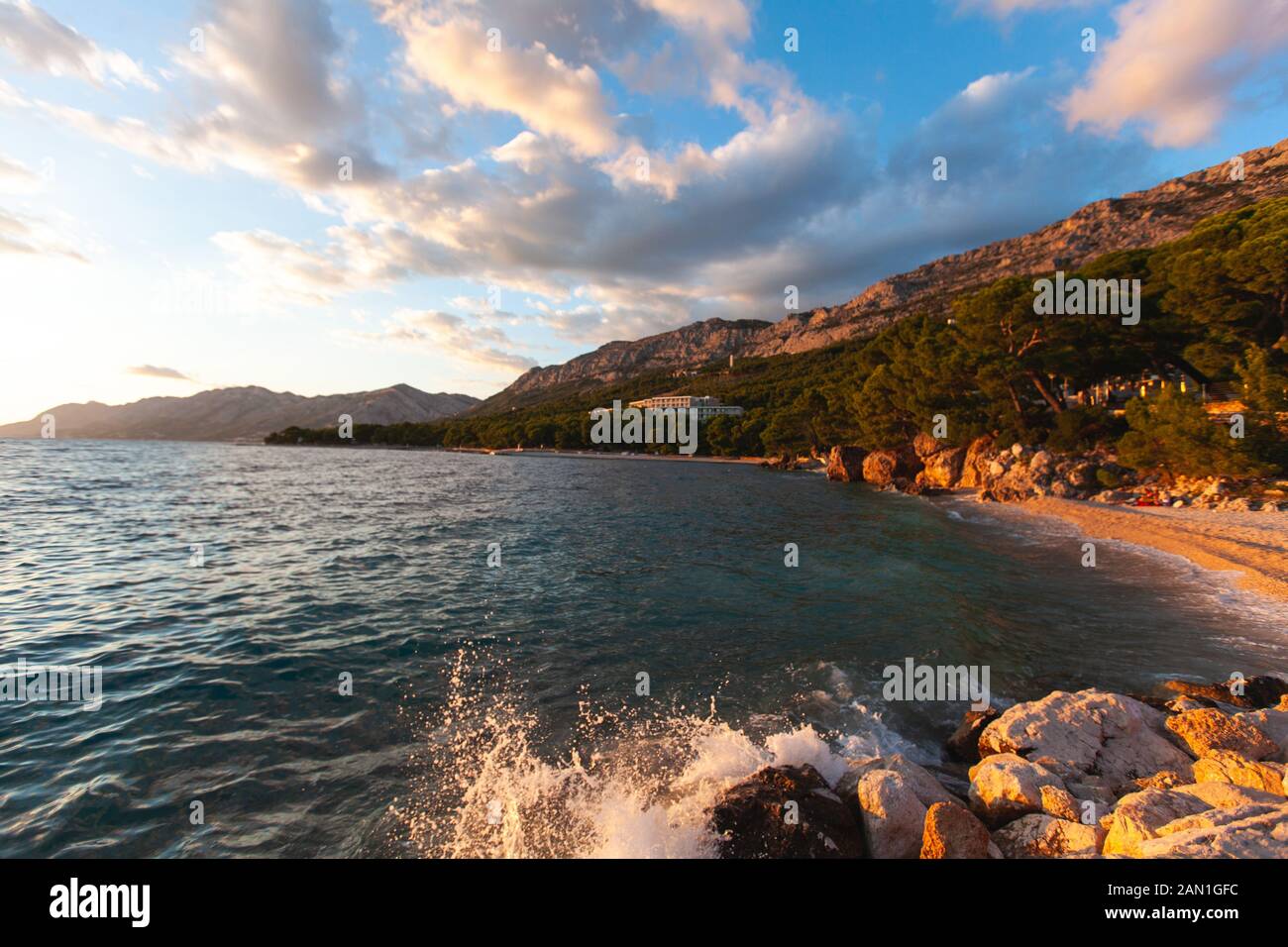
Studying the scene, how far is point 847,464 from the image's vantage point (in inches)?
3095

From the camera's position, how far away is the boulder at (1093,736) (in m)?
8.55

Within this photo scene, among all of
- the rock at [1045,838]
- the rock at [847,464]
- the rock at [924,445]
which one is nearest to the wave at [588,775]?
the rock at [1045,838]

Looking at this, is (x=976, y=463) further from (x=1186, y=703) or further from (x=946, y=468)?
(x=1186, y=703)

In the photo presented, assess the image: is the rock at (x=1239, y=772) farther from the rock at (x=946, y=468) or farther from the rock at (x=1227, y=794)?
the rock at (x=946, y=468)

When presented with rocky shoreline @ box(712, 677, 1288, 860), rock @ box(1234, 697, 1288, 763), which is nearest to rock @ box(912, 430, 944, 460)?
rocky shoreline @ box(712, 677, 1288, 860)

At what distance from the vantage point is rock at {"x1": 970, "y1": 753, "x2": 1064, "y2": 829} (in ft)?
24.7

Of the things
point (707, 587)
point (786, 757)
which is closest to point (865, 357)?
point (707, 587)

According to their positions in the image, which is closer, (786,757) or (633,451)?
(786,757)

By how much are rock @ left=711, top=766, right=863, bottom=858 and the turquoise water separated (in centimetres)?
51

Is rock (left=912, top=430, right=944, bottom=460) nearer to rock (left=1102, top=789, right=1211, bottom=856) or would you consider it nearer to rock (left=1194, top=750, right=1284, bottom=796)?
rock (left=1194, top=750, right=1284, bottom=796)

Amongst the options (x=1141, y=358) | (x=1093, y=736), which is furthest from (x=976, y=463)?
(x=1093, y=736)
